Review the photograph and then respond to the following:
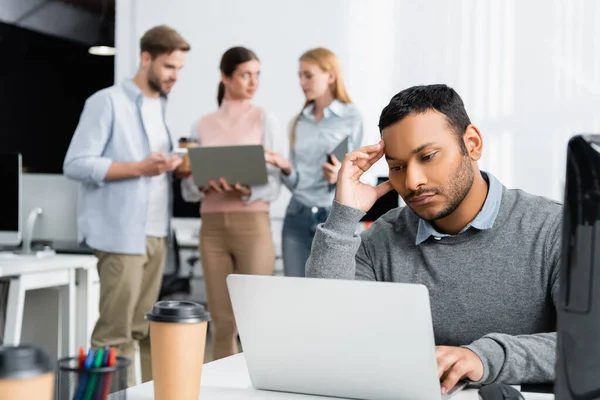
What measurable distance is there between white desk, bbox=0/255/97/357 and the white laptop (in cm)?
185

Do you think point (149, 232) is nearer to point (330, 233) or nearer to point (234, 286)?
point (330, 233)

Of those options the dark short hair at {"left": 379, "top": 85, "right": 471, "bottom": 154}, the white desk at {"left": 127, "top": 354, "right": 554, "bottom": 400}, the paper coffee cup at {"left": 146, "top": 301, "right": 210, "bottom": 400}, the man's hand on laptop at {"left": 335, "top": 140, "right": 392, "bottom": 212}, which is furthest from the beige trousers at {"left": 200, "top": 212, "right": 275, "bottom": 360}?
the paper coffee cup at {"left": 146, "top": 301, "right": 210, "bottom": 400}

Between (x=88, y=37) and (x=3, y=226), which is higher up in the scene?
(x=88, y=37)

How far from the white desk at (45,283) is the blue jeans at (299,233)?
0.82 metres

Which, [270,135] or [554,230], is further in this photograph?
[270,135]

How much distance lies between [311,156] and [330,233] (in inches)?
65.4

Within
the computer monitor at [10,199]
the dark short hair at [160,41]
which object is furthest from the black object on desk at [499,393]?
the computer monitor at [10,199]

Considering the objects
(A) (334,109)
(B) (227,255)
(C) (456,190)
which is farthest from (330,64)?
(C) (456,190)

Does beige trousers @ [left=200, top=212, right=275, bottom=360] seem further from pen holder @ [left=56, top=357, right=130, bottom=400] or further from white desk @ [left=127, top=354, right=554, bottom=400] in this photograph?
pen holder @ [left=56, top=357, right=130, bottom=400]

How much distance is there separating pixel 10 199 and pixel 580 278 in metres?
2.91

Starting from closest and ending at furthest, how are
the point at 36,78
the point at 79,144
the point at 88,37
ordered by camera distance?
the point at 79,144
the point at 36,78
the point at 88,37

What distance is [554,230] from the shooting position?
1359 millimetres

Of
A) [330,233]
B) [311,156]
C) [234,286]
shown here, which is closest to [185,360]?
[234,286]

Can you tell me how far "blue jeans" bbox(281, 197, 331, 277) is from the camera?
2.93 meters
